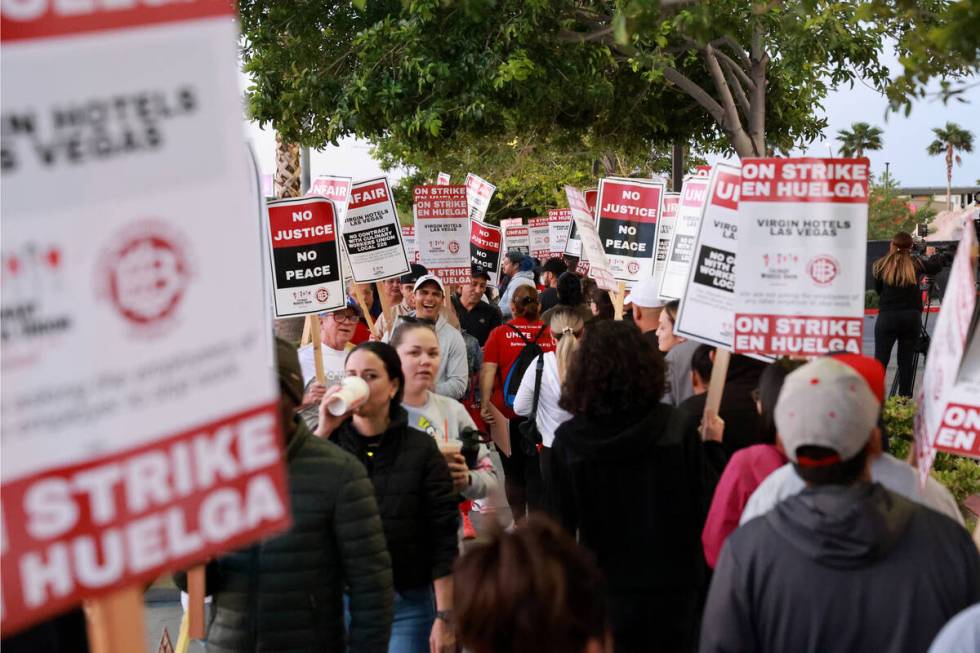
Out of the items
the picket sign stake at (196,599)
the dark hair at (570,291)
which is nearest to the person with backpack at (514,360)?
the dark hair at (570,291)

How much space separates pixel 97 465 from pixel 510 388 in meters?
6.59

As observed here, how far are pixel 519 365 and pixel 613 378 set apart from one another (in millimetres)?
4043

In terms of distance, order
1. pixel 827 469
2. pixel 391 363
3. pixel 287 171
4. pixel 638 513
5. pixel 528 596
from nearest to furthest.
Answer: pixel 528 596 → pixel 827 469 → pixel 638 513 → pixel 391 363 → pixel 287 171

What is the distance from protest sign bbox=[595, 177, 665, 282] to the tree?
294cm

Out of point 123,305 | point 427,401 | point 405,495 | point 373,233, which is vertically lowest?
point 405,495

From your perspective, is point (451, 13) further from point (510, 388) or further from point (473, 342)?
point (510, 388)

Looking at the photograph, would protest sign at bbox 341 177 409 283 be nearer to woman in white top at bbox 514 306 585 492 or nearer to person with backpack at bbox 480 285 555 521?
person with backpack at bbox 480 285 555 521

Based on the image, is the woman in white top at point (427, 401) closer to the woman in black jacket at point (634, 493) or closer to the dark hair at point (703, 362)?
the woman in black jacket at point (634, 493)

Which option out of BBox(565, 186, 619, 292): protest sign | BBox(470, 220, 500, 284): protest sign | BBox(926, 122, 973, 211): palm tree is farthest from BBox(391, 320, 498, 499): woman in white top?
BBox(926, 122, 973, 211): palm tree

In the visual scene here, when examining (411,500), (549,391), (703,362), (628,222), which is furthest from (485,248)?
(411,500)

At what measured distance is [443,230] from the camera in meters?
13.3

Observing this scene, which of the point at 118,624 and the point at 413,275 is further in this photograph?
the point at 413,275

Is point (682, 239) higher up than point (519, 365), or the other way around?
point (682, 239)

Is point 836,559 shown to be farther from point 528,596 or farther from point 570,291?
point 570,291
